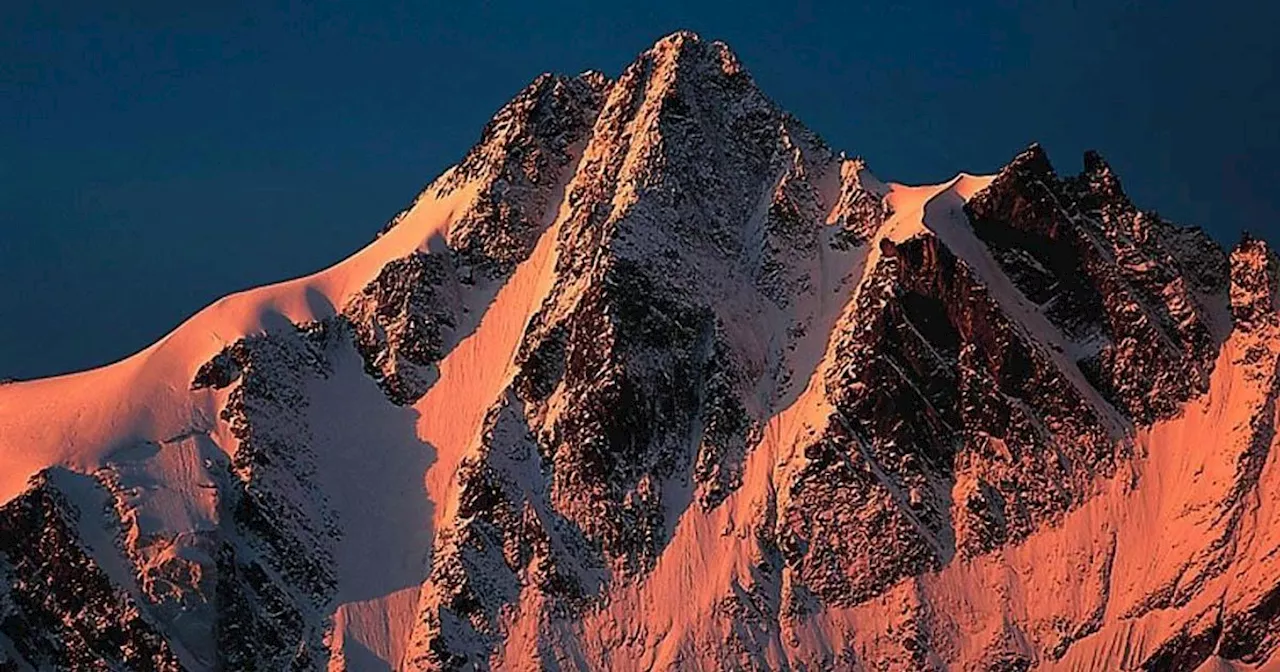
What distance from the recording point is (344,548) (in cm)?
16612

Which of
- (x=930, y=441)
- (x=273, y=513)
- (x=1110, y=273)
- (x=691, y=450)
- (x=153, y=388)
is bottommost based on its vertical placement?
(x=930, y=441)

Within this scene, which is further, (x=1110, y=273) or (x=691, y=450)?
(x=1110, y=273)

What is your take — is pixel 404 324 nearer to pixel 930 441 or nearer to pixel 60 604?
pixel 60 604

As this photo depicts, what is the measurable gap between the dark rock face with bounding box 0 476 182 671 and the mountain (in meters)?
0.28

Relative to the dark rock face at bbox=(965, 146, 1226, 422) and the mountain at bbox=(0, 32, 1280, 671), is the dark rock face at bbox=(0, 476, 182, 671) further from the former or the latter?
the dark rock face at bbox=(965, 146, 1226, 422)

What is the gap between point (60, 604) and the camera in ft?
504

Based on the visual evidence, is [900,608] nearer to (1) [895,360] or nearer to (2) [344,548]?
(1) [895,360]

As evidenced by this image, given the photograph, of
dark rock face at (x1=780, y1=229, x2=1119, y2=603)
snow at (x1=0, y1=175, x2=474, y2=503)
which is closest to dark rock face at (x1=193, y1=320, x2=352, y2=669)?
snow at (x1=0, y1=175, x2=474, y2=503)

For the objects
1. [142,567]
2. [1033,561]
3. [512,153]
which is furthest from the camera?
[512,153]

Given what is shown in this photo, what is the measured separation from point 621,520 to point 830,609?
69.3 ft

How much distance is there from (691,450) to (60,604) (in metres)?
59.5

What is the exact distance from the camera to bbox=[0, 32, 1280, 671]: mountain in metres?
158

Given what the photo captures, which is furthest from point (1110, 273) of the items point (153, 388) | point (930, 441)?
point (153, 388)

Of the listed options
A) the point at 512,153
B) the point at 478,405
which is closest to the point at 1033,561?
the point at 478,405
